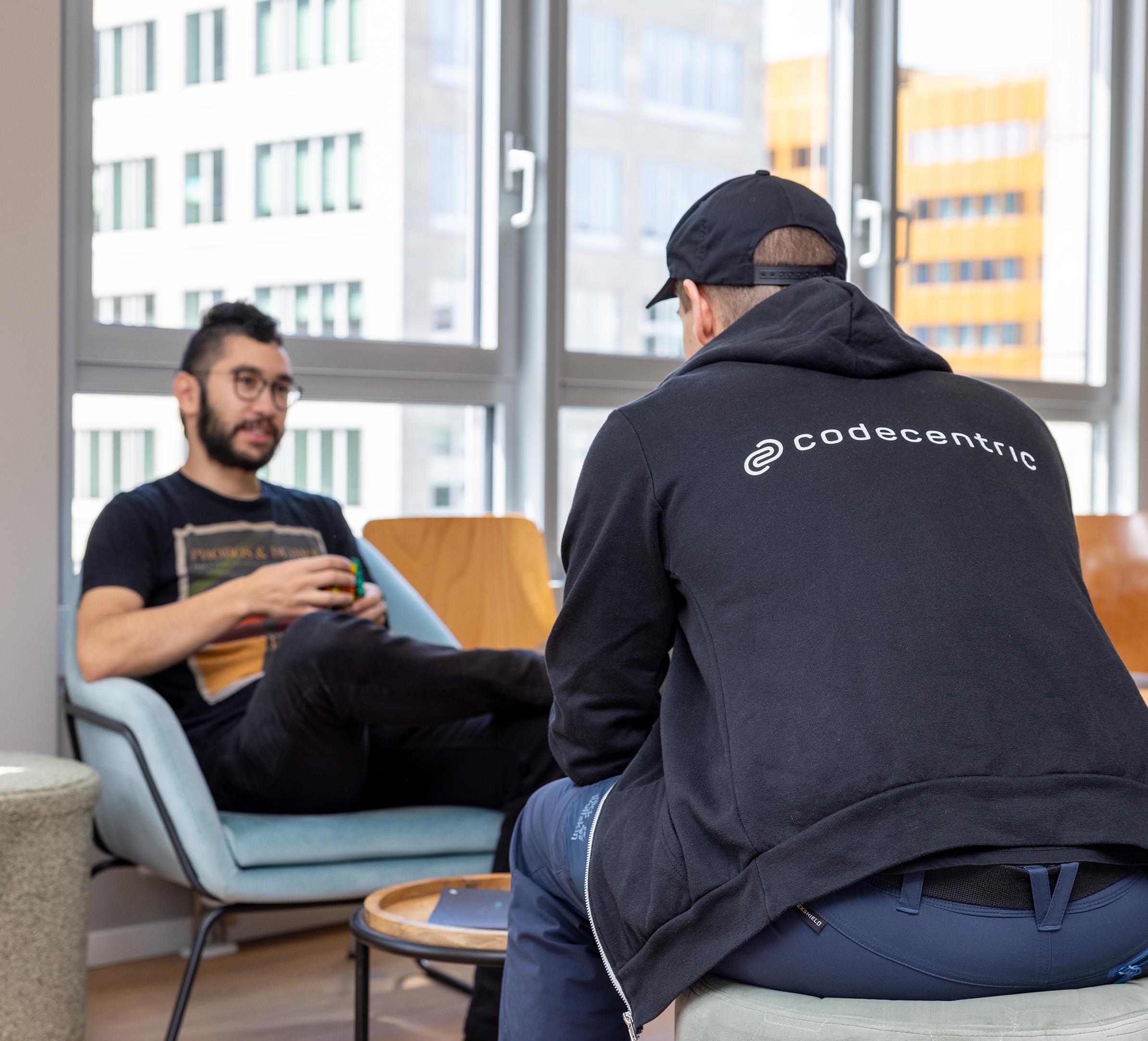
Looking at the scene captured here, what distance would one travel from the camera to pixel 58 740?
281cm

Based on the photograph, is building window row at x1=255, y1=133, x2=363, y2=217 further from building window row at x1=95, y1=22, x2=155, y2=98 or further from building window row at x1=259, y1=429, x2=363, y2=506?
building window row at x1=259, y1=429, x2=363, y2=506

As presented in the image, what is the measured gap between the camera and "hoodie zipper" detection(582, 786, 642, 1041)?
1.29m

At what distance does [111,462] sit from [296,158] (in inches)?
35.4

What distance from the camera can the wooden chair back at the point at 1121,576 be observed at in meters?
3.55

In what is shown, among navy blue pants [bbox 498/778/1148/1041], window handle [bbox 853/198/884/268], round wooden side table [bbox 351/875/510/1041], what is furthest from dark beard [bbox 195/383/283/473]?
window handle [bbox 853/198/884/268]

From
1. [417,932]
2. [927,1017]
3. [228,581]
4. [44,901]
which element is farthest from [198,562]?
[927,1017]

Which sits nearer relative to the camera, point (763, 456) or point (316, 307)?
point (763, 456)

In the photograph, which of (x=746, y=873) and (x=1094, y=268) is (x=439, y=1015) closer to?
(x=746, y=873)

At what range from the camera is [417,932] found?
182cm

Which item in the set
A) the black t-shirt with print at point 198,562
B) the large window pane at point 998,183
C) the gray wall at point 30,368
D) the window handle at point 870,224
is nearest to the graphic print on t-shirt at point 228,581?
the black t-shirt with print at point 198,562

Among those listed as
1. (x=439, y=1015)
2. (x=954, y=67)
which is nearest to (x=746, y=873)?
(x=439, y=1015)

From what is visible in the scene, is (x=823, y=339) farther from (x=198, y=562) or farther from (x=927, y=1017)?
(x=198, y=562)

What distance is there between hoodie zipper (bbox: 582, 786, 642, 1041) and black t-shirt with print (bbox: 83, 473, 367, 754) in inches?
49.9

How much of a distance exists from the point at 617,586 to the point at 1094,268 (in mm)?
4442
